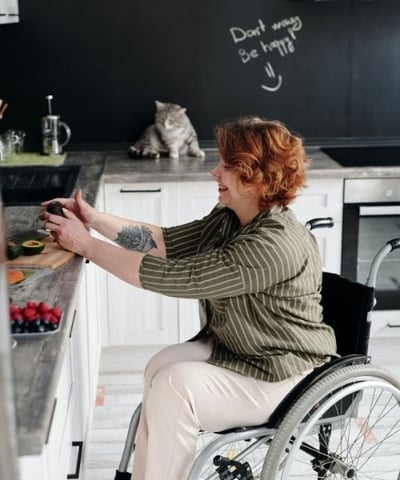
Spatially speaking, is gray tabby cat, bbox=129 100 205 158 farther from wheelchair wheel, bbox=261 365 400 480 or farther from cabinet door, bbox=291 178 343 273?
wheelchair wheel, bbox=261 365 400 480

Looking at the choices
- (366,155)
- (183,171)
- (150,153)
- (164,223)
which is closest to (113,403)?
(164,223)

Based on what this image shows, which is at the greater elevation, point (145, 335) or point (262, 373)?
point (262, 373)

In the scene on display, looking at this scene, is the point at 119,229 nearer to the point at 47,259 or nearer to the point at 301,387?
the point at 47,259

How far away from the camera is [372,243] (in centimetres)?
362

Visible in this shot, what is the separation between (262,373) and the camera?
6.56 ft

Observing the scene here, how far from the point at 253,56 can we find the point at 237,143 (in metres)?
2.00

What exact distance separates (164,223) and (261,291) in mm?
→ 1557

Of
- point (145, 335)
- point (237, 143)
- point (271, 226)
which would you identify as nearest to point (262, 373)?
point (271, 226)

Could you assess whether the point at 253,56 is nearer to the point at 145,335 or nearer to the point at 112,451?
the point at 145,335

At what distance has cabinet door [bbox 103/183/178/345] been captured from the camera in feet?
11.4

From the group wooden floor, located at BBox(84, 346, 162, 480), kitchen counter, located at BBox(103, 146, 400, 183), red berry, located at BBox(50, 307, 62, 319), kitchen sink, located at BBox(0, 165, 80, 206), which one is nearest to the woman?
red berry, located at BBox(50, 307, 62, 319)

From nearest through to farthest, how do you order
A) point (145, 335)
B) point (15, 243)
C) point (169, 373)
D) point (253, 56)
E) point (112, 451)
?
point (169, 373), point (15, 243), point (112, 451), point (145, 335), point (253, 56)

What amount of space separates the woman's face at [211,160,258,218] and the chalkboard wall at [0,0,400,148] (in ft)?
6.30

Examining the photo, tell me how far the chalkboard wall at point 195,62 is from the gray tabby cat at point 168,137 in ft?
0.63
